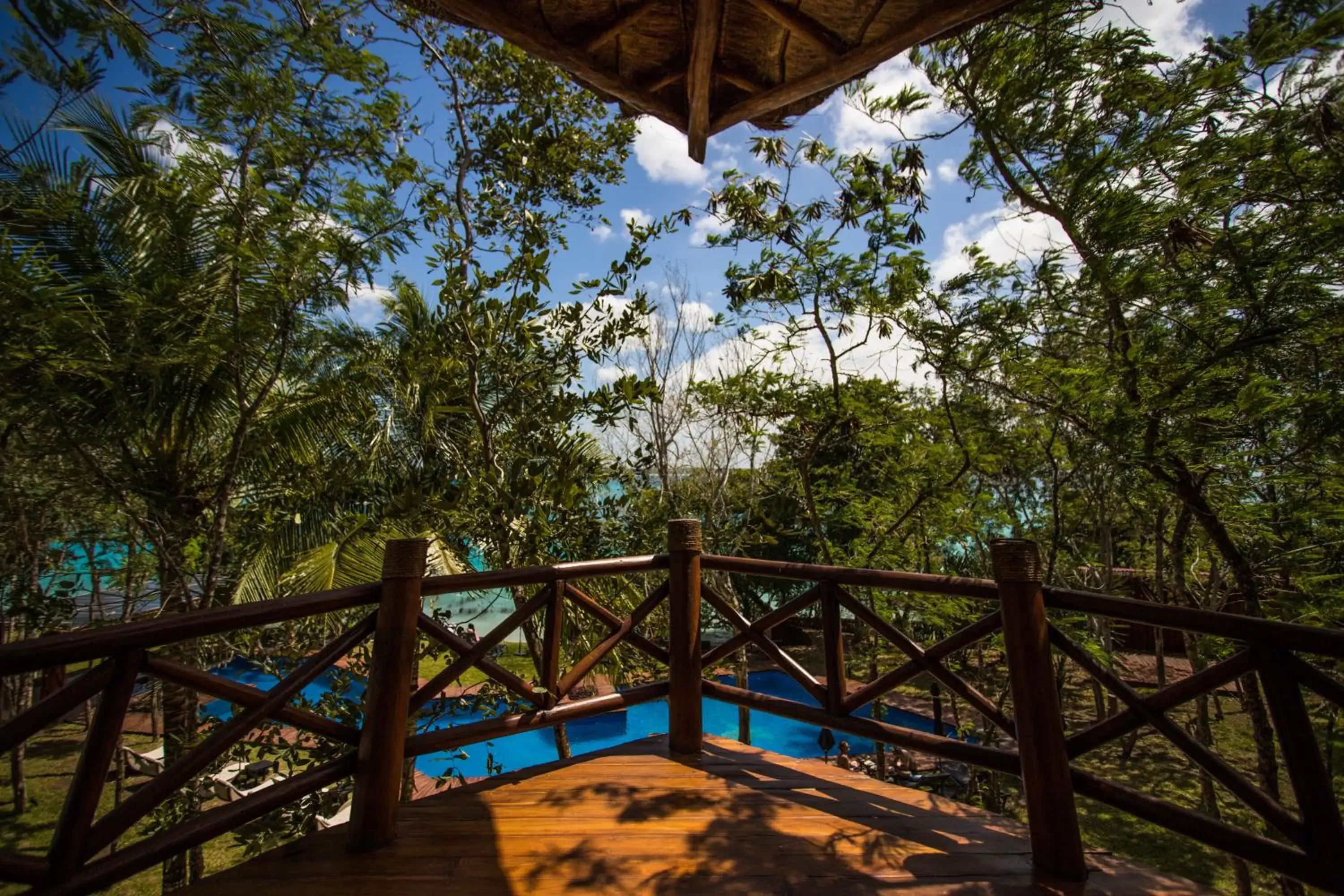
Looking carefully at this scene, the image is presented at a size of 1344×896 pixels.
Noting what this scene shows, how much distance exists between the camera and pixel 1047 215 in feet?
12.3

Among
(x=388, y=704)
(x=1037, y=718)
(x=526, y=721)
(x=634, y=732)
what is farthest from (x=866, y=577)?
(x=634, y=732)

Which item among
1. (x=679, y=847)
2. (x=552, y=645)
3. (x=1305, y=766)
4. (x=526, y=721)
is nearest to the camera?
(x=1305, y=766)

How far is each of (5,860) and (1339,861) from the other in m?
3.16

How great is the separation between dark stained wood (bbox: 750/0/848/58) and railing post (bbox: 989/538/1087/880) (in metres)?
1.74

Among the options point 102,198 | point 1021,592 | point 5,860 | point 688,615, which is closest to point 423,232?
point 102,198

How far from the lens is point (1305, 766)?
157 centimetres

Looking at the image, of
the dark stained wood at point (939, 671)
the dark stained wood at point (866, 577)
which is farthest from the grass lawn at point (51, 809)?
the dark stained wood at point (939, 671)

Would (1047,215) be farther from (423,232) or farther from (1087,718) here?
(1087,718)

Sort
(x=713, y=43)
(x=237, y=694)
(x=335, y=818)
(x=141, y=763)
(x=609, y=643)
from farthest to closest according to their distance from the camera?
1. (x=141, y=763)
2. (x=335, y=818)
3. (x=609, y=643)
4. (x=713, y=43)
5. (x=237, y=694)

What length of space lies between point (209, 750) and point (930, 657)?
2.32 m

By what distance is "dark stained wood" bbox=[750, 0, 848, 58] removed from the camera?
190cm

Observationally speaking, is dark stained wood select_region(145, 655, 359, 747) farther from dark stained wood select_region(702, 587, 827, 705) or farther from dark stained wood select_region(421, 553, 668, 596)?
dark stained wood select_region(702, 587, 827, 705)

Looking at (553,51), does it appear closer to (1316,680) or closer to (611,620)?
(611,620)

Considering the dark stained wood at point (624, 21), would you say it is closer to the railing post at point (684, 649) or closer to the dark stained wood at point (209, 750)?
the railing post at point (684, 649)
